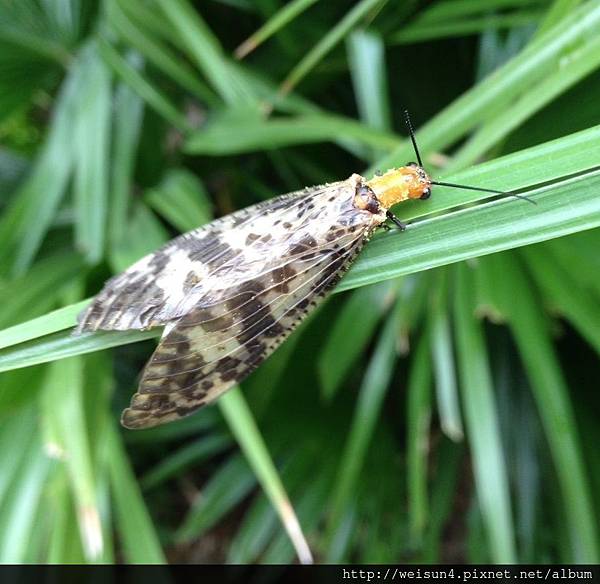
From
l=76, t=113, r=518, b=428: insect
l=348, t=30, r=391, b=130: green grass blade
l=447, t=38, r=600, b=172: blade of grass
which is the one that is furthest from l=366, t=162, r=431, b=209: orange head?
l=348, t=30, r=391, b=130: green grass blade

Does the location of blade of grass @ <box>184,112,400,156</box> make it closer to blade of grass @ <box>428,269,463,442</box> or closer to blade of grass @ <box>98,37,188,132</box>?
blade of grass @ <box>98,37,188,132</box>

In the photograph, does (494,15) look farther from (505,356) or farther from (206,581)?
(206,581)

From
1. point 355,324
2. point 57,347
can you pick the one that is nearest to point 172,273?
point 57,347

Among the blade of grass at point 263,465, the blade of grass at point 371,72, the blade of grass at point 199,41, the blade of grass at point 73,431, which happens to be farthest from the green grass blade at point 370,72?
the blade of grass at point 73,431

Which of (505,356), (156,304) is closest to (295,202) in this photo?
(156,304)

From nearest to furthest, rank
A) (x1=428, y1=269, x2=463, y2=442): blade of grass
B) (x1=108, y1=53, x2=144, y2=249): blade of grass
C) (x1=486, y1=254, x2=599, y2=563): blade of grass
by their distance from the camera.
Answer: (x1=486, y1=254, x2=599, y2=563): blade of grass → (x1=428, y1=269, x2=463, y2=442): blade of grass → (x1=108, y1=53, x2=144, y2=249): blade of grass

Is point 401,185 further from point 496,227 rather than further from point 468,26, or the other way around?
point 468,26
